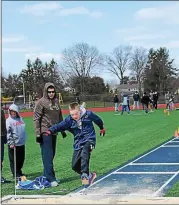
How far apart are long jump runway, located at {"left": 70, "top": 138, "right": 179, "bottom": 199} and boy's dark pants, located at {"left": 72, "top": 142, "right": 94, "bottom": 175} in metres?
0.37

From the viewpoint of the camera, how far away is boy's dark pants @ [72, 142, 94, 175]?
7377 millimetres

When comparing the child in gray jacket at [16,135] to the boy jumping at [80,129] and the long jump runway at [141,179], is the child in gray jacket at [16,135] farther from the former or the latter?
the long jump runway at [141,179]

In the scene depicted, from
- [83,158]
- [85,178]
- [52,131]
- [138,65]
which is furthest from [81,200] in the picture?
[138,65]

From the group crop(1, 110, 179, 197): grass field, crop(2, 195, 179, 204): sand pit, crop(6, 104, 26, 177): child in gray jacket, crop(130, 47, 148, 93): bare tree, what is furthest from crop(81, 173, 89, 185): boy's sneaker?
crop(130, 47, 148, 93): bare tree

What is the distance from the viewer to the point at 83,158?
295 inches

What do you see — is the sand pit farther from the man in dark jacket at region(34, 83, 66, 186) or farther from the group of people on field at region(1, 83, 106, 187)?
the man in dark jacket at region(34, 83, 66, 186)

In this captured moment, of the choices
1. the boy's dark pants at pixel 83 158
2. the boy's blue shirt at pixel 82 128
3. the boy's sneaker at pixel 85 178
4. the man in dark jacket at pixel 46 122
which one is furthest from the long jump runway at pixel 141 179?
the man in dark jacket at pixel 46 122

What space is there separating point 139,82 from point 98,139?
79.2 meters

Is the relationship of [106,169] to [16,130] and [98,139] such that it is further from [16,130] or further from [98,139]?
[98,139]

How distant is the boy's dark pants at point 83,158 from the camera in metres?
7.38

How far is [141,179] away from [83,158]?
1406mm

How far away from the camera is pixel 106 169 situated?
A: 9555 millimetres

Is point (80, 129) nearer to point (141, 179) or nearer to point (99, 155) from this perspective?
point (141, 179)

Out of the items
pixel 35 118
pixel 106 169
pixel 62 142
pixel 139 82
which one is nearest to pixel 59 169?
pixel 106 169
